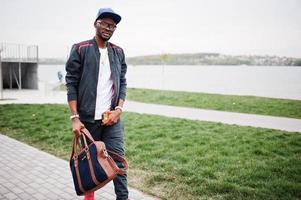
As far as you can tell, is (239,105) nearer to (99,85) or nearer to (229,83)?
(99,85)

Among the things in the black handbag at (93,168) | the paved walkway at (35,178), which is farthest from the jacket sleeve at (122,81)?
the paved walkway at (35,178)

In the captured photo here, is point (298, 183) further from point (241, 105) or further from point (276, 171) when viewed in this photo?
point (241, 105)

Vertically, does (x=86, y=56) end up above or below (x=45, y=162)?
above

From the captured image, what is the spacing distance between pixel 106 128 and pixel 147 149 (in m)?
2.98

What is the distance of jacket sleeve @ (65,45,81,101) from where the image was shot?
3.32 meters

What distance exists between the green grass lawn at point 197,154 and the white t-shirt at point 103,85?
1510 mm

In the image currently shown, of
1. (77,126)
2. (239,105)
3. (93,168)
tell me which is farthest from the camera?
(239,105)

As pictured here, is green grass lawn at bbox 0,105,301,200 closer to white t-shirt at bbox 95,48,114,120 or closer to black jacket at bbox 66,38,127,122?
white t-shirt at bbox 95,48,114,120

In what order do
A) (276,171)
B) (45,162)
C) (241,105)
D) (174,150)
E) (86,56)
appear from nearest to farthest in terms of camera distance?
(86,56) → (276,171) → (45,162) → (174,150) → (241,105)

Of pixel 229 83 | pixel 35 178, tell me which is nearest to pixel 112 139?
pixel 35 178

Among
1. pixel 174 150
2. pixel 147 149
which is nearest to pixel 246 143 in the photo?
pixel 174 150

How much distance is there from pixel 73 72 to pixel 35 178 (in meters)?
2.24

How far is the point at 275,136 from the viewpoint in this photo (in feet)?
24.7

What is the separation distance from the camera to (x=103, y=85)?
3461mm
